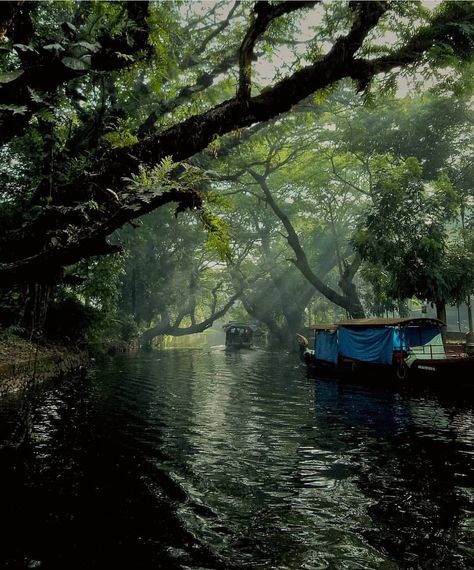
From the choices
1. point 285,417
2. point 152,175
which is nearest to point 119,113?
point 152,175

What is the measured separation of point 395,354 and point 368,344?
1.62 m

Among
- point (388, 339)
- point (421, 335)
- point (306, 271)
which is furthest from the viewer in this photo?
point (306, 271)

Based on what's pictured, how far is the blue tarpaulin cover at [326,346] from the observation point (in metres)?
20.8

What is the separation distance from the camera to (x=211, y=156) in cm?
2083

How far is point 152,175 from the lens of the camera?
20.7 ft

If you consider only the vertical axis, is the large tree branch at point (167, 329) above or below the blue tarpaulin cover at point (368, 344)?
above

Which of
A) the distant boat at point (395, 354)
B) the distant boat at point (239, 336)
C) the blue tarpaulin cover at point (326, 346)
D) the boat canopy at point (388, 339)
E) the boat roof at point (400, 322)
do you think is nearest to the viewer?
the distant boat at point (395, 354)

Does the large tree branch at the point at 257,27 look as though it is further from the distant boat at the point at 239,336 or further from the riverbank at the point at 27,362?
the distant boat at the point at 239,336

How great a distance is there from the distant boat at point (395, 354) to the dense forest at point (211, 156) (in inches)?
101

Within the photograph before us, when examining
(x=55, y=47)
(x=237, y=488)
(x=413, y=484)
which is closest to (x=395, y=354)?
(x=413, y=484)

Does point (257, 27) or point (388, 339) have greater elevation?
point (257, 27)

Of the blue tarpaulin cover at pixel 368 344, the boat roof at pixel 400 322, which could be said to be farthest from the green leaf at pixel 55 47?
the blue tarpaulin cover at pixel 368 344

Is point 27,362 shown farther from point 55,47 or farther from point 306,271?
point 306,271

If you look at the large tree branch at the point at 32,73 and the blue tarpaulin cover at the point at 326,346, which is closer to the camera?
the large tree branch at the point at 32,73
